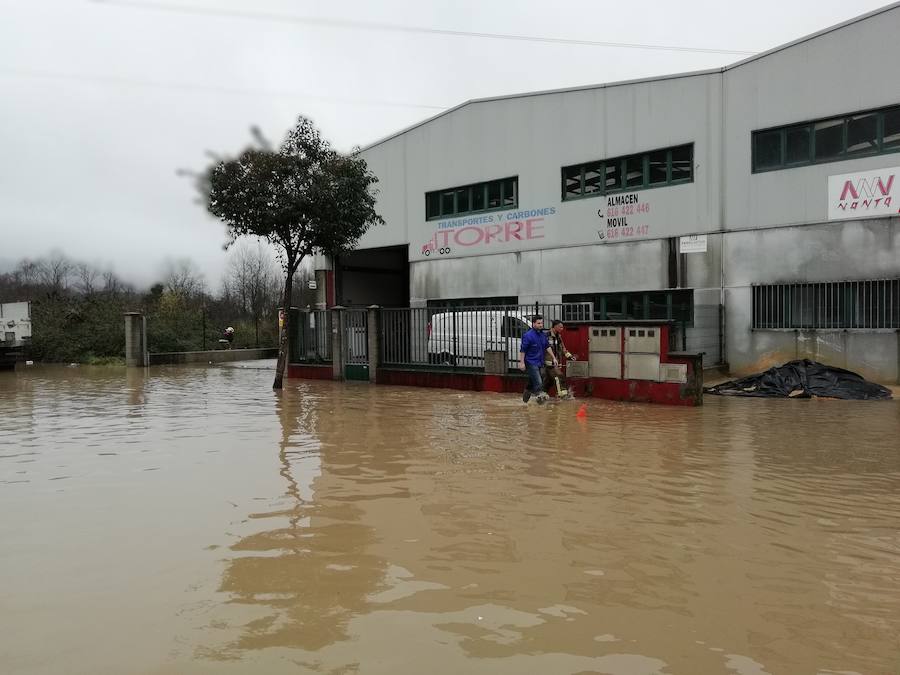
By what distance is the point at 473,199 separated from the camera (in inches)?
902

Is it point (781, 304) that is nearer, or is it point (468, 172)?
point (781, 304)

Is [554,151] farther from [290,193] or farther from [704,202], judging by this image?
[290,193]

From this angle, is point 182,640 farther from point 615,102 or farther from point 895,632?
point 615,102

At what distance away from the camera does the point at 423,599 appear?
3.60 meters

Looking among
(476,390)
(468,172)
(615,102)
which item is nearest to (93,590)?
(476,390)

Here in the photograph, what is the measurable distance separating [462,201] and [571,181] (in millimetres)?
4260

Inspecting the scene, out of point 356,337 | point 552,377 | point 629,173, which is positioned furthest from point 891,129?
point 356,337

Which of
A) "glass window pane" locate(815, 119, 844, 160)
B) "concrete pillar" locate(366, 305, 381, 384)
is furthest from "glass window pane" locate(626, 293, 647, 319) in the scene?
"concrete pillar" locate(366, 305, 381, 384)

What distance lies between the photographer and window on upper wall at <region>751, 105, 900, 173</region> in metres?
15.1

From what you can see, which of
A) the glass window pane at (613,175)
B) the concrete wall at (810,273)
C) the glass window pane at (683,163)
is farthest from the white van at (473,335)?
the glass window pane at (683,163)

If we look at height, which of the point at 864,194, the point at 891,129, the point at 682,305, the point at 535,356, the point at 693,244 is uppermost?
the point at 891,129

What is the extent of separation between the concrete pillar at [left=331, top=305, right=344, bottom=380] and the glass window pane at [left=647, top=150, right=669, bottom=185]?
9600 millimetres

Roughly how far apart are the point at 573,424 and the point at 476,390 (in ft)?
17.4

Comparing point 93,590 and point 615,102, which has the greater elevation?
point 615,102
